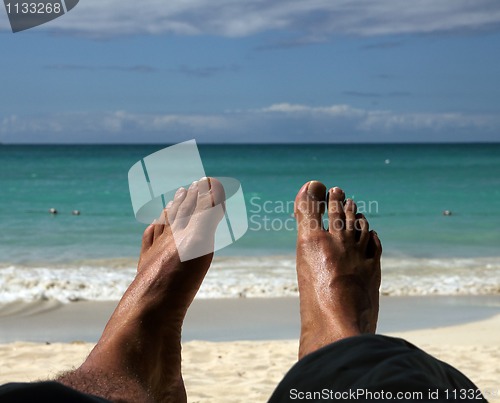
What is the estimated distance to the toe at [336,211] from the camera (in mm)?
3266

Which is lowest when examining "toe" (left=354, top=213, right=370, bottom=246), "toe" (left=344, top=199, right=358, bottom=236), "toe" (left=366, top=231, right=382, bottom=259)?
"toe" (left=366, top=231, right=382, bottom=259)

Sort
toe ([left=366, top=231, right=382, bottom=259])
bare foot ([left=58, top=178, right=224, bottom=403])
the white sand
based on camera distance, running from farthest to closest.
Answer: the white sand → toe ([left=366, top=231, right=382, bottom=259]) → bare foot ([left=58, top=178, right=224, bottom=403])

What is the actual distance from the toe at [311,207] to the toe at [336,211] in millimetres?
38

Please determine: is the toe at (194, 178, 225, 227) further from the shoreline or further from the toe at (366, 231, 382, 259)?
the shoreline

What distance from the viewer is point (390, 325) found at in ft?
17.3

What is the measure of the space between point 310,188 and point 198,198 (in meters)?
0.54

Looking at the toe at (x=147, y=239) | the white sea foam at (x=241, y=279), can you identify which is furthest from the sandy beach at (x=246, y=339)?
the toe at (x=147, y=239)

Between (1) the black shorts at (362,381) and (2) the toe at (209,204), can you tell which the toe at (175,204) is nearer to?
(2) the toe at (209,204)

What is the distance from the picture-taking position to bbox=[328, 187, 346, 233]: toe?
327cm

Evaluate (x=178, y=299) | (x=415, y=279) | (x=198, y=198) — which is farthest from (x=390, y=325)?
(x=178, y=299)

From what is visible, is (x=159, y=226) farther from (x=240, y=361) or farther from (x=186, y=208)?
(x=240, y=361)

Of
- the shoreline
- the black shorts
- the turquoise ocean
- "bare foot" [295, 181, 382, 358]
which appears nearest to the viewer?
the black shorts

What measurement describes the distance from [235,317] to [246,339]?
0.64 m

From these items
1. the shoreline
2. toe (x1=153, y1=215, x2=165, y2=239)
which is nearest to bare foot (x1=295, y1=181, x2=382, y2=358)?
toe (x1=153, y1=215, x2=165, y2=239)
